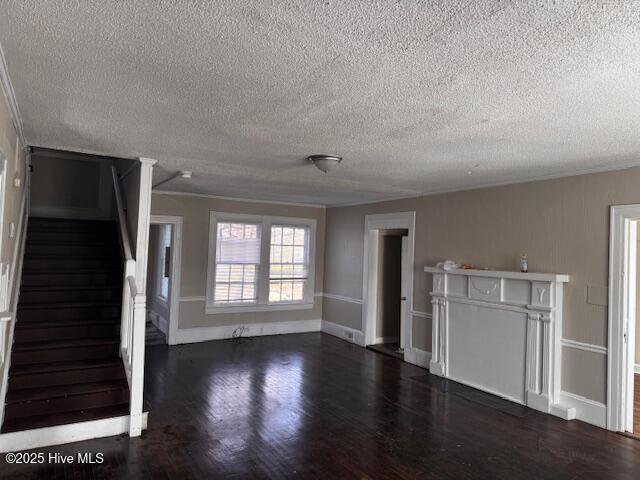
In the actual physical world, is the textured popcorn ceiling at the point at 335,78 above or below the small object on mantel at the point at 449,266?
above

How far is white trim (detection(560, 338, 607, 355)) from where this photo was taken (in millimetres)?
3977

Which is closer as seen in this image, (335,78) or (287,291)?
(335,78)

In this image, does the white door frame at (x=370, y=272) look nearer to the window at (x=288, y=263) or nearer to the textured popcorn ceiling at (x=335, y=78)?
the window at (x=288, y=263)

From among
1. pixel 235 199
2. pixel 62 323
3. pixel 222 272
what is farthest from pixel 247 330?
pixel 62 323

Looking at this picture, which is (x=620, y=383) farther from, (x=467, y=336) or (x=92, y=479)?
(x=92, y=479)

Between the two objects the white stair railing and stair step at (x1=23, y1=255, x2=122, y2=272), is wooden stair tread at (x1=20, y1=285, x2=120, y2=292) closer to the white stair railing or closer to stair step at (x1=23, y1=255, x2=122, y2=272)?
stair step at (x1=23, y1=255, x2=122, y2=272)

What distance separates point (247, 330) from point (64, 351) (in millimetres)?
3740

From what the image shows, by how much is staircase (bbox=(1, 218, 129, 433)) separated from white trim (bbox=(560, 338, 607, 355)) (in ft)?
13.8

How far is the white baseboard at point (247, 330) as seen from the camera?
6.96 m

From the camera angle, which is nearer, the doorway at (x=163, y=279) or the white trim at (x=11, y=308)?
the white trim at (x=11, y=308)

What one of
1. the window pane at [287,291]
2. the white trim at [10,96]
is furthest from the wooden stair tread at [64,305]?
the window pane at [287,291]

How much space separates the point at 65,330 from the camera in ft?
13.8

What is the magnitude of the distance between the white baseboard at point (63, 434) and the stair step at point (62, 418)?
34mm

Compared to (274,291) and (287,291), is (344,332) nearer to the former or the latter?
(287,291)
